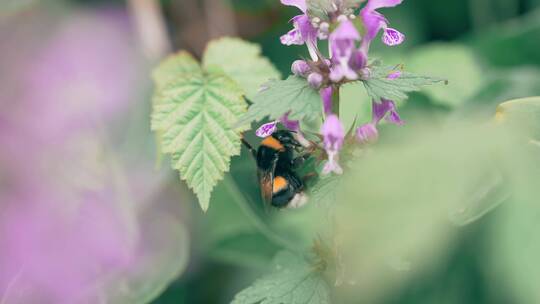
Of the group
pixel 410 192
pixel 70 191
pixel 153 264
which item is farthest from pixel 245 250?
pixel 410 192

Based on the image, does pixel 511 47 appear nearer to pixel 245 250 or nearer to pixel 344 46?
pixel 245 250

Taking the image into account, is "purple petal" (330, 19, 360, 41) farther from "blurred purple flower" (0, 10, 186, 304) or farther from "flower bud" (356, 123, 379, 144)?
"blurred purple flower" (0, 10, 186, 304)

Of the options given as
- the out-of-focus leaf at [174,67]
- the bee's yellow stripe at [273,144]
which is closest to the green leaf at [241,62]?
the out-of-focus leaf at [174,67]

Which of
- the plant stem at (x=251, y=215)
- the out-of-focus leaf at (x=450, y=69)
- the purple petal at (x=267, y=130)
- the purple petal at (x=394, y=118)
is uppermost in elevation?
the purple petal at (x=267, y=130)

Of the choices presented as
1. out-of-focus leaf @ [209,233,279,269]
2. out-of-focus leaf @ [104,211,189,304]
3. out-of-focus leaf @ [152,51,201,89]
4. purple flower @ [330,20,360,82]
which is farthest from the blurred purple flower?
purple flower @ [330,20,360,82]

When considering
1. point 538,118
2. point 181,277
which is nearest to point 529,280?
point 538,118

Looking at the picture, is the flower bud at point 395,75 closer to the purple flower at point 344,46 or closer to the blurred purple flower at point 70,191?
the purple flower at point 344,46

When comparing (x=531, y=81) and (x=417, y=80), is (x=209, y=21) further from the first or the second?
(x=417, y=80)

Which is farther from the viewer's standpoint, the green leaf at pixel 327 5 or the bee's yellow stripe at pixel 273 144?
the bee's yellow stripe at pixel 273 144
